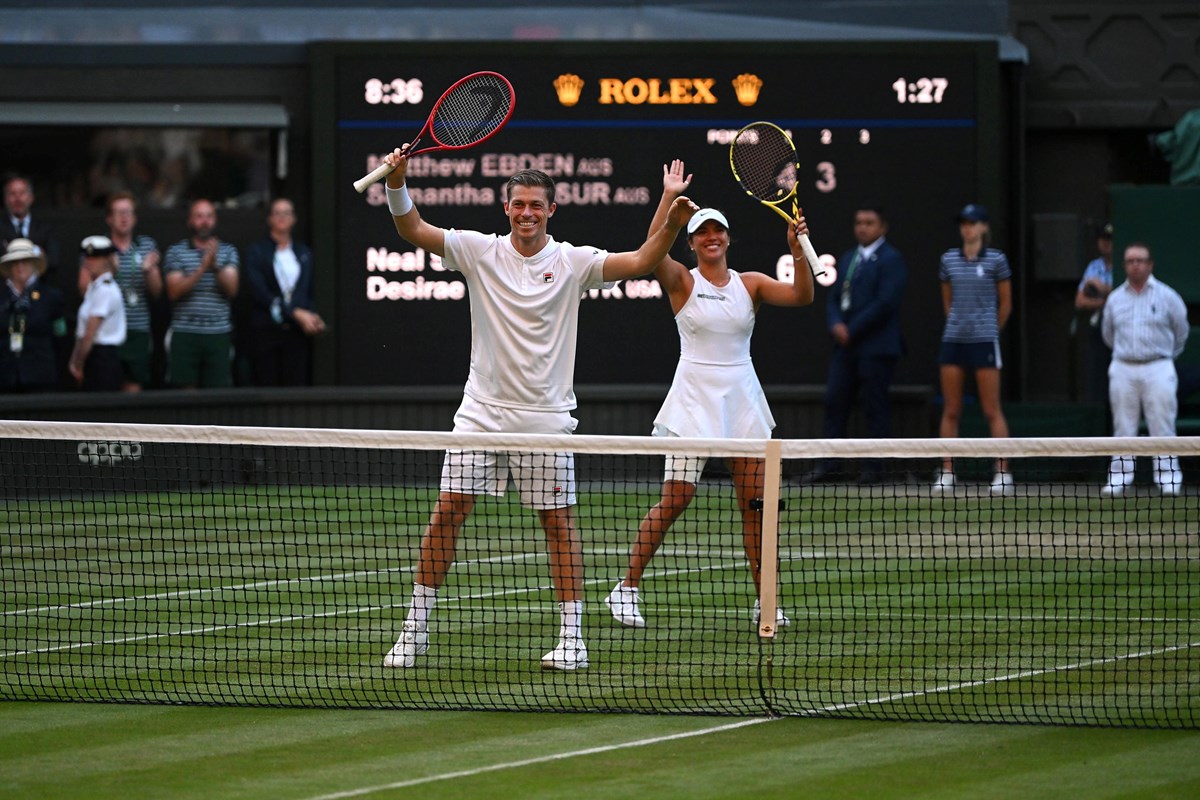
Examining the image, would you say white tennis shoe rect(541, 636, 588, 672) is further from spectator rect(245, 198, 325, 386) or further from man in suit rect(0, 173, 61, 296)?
man in suit rect(0, 173, 61, 296)

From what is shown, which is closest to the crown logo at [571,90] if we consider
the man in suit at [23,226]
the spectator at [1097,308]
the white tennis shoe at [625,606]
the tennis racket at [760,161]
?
the man in suit at [23,226]

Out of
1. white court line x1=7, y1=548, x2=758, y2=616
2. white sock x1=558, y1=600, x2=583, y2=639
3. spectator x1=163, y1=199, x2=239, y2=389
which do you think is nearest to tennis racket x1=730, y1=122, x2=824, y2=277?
white court line x1=7, y1=548, x2=758, y2=616

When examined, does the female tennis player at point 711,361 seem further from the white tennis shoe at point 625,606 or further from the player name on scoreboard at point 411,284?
the player name on scoreboard at point 411,284

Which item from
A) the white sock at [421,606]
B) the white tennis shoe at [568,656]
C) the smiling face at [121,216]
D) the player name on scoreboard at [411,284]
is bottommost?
the white tennis shoe at [568,656]

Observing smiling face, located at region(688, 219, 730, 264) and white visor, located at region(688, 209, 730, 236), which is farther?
smiling face, located at region(688, 219, 730, 264)

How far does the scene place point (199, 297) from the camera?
15766 millimetres

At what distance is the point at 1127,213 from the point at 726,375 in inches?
299

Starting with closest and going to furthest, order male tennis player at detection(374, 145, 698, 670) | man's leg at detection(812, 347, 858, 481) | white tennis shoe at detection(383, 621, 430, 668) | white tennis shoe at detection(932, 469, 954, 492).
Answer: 1. white tennis shoe at detection(383, 621, 430, 668)
2. male tennis player at detection(374, 145, 698, 670)
3. white tennis shoe at detection(932, 469, 954, 492)
4. man's leg at detection(812, 347, 858, 481)

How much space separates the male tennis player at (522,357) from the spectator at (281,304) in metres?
8.08

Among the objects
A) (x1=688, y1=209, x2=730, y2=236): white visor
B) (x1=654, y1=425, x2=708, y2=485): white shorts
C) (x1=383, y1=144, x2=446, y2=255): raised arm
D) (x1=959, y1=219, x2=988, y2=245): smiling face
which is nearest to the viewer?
(x1=383, y1=144, x2=446, y2=255): raised arm

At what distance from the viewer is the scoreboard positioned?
16094 mm

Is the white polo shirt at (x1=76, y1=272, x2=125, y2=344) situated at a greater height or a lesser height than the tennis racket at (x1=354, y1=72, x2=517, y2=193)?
lesser

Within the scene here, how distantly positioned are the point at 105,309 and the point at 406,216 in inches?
318

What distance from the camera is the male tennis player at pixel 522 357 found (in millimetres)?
7926
